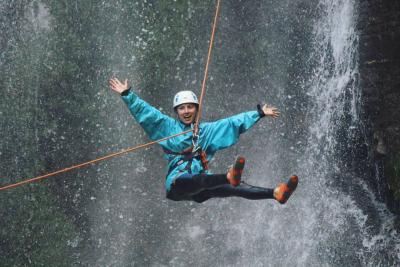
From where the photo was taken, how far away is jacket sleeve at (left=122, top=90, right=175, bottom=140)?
4.45m

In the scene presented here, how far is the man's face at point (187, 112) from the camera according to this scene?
4582mm

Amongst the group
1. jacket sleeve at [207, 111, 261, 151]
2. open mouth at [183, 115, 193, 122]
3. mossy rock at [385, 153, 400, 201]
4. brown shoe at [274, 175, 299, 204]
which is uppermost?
open mouth at [183, 115, 193, 122]

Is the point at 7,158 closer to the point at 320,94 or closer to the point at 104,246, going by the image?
the point at 104,246

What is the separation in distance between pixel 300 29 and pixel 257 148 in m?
1.56

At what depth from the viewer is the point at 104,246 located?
7.03m

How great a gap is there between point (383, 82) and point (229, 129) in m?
3.36

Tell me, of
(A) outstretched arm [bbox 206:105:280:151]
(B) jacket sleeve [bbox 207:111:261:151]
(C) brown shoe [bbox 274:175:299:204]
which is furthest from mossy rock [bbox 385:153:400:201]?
(C) brown shoe [bbox 274:175:299:204]

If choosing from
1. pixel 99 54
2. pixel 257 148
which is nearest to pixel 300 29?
pixel 257 148

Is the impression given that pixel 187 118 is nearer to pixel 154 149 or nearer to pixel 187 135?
pixel 187 135

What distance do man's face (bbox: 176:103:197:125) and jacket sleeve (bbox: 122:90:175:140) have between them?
3.6 inches

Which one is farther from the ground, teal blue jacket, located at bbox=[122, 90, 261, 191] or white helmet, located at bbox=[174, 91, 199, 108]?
white helmet, located at bbox=[174, 91, 199, 108]

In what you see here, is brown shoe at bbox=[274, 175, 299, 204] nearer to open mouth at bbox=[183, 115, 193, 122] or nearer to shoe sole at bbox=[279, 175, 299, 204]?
shoe sole at bbox=[279, 175, 299, 204]

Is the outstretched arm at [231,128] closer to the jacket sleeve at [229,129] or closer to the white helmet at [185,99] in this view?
the jacket sleeve at [229,129]

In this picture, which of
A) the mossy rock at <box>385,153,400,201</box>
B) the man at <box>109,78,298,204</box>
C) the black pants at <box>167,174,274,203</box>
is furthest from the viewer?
the mossy rock at <box>385,153,400,201</box>
